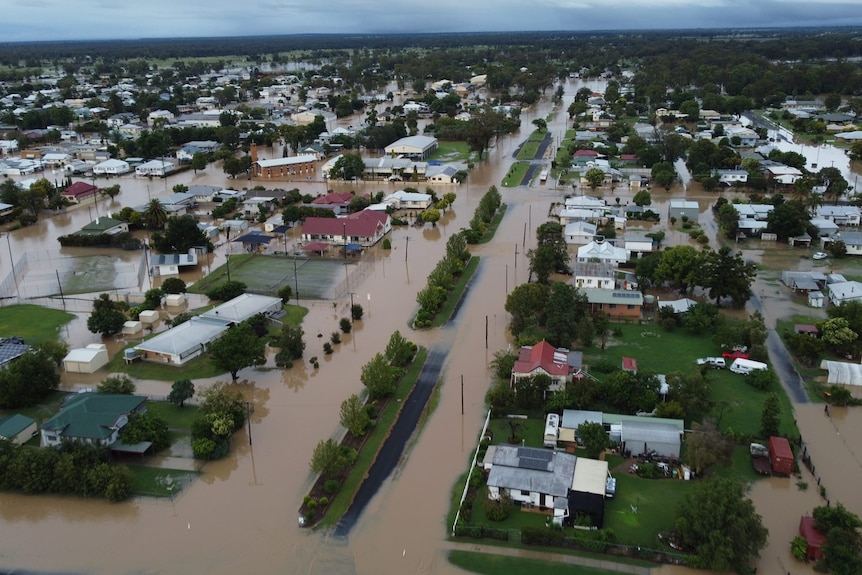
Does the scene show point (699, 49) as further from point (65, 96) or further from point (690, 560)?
point (690, 560)

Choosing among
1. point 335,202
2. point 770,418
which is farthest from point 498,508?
point 335,202

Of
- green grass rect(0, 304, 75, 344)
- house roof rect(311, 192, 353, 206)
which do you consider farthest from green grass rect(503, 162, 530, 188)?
green grass rect(0, 304, 75, 344)

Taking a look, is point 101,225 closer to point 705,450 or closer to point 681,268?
point 681,268

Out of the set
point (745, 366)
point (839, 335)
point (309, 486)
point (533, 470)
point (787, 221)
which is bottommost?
point (309, 486)

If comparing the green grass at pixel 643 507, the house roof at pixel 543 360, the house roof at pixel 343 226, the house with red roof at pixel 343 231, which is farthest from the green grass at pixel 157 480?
the house roof at pixel 343 226

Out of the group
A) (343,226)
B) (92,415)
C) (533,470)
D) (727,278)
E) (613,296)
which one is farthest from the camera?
(343,226)

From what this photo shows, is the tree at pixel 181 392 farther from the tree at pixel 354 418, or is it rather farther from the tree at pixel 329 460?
the tree at pixel 329 460
